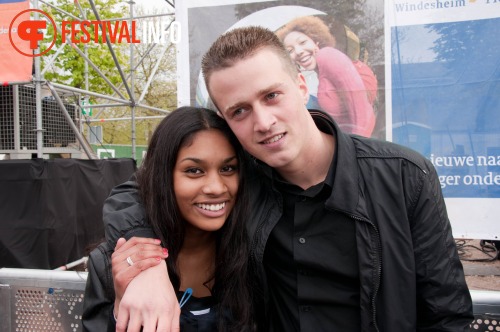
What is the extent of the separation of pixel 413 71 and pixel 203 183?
2.61 m

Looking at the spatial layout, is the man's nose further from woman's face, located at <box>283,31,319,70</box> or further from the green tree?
the green tree

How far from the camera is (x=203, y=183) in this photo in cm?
176

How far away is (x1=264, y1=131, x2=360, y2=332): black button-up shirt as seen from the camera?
1.67 meters

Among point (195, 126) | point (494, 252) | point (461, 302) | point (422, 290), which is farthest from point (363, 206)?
point (494, 252)

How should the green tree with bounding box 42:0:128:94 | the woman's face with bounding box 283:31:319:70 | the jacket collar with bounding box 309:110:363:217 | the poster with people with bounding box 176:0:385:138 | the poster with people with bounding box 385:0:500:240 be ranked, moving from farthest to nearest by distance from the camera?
1. the green tree with bounding box 42:0:128:94
2. the woman's face with bounding box 283:31:319:70
3. the poster with people with bounding box 176:0:385:138
4. the poster with people with bounding box 385:0:500:240
5. the jacket collar with bounding box 309:110:363:217

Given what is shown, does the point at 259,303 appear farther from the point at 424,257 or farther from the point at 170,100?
the point at 170,100

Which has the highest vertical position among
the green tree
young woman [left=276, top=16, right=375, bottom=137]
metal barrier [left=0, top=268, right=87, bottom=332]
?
the green tree

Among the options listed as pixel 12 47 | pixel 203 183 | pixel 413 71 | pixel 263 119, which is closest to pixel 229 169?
pixel 203 183

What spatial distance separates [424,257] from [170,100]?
20393 mm

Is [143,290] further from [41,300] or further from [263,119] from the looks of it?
[41,300]

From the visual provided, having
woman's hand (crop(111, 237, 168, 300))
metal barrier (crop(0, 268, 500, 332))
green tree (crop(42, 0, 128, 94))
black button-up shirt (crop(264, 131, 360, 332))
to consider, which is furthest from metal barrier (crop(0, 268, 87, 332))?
green tree (crop(42, 0, 128, 94))

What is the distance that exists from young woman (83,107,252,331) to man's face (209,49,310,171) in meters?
0.14

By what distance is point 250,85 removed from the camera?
5.71ft

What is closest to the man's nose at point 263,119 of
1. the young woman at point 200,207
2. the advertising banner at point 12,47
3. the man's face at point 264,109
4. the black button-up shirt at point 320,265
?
the man's face at point 264,109
